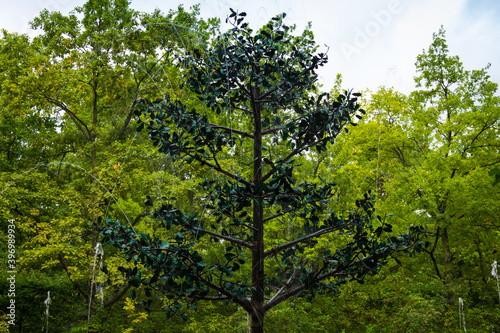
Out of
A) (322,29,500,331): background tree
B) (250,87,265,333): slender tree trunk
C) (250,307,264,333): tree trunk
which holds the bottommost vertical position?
(250,307,264,333): tree trunk

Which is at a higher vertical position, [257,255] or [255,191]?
[255,191]

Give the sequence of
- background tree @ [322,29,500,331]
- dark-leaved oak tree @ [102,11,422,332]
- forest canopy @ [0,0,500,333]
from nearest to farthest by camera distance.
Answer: dark-leaved oak tree @ [102,11,422,332] → forest canopy @ [0,0,500,333] → background tree @ [322,29,500,331]

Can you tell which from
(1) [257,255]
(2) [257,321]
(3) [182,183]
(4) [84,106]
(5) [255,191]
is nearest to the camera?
(5) [255,191]

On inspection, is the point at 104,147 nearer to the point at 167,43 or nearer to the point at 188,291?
the point at 167,43

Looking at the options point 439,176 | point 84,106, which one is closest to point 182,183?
point 84,106

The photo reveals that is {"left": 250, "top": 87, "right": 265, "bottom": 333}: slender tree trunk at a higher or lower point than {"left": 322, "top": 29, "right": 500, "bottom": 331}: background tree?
lower

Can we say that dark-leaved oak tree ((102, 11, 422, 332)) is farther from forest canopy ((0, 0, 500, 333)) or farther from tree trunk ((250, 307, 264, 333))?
forest canopy ((0, 0, 500, 333))

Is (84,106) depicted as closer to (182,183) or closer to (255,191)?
(182,183)

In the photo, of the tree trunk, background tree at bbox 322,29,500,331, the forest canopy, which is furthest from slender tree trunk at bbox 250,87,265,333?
background tree at bbox 322,29,500,331

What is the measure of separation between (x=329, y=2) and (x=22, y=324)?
12379 millimetres

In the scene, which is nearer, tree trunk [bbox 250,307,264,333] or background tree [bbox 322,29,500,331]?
tree trunk [bbox 250,307,264,333]

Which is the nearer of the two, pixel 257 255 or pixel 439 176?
pixel 257 255

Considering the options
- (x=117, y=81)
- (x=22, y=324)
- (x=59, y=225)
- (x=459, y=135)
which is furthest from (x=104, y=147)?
(x=459, y=135)

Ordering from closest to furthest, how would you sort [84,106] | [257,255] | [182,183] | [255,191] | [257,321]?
[255,191]
[257,321]
[257,255]
[182,183]
[84,106]
